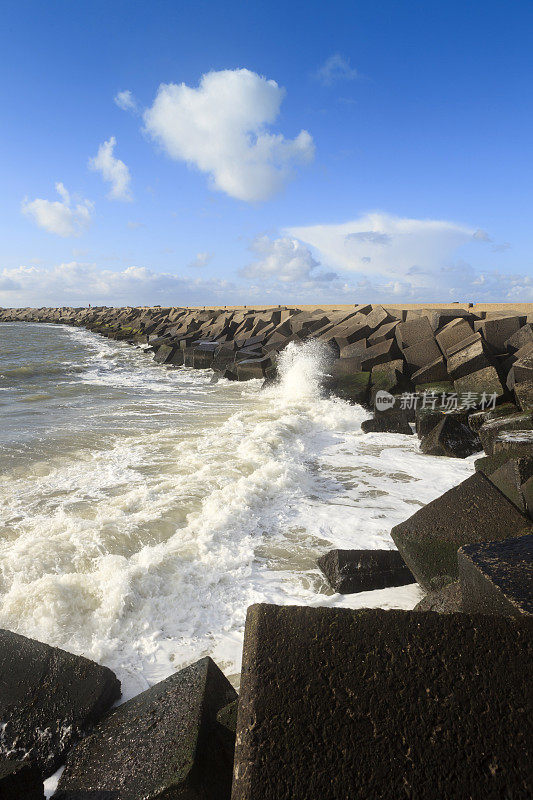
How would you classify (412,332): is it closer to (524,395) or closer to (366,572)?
(524,395)

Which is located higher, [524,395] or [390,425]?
[524,395]

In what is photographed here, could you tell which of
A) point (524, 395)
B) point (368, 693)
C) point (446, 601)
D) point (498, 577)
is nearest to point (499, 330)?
point (524, 395)

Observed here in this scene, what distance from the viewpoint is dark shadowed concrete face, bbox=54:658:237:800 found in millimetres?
1333

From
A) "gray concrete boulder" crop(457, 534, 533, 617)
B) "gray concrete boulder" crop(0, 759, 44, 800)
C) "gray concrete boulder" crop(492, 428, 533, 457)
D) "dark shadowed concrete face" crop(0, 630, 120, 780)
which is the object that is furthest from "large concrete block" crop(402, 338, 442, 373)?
"gray concrete boulder" crop(0, 759, 44, 800)

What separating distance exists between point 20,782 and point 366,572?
6.82 feet

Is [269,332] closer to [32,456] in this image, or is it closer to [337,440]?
[337,440]

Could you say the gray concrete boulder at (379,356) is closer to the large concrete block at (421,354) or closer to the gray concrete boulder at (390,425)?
the large concrete block at (421,354)

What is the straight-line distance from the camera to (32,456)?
5352 mm

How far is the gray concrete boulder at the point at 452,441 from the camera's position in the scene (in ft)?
17.8

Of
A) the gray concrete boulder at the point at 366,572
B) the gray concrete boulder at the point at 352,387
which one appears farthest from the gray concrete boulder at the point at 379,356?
the gray concrete boulder at the point at 366,572

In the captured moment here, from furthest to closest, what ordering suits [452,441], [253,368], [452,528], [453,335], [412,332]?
1. [253,368]
2. [412,332]
3. [453,335]
4. [452,441]
5. [452,528]

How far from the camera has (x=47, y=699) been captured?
1.76 meters

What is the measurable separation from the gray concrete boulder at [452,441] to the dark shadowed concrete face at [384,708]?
4.40 metres

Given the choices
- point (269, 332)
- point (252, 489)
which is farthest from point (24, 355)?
point (252, 489)
